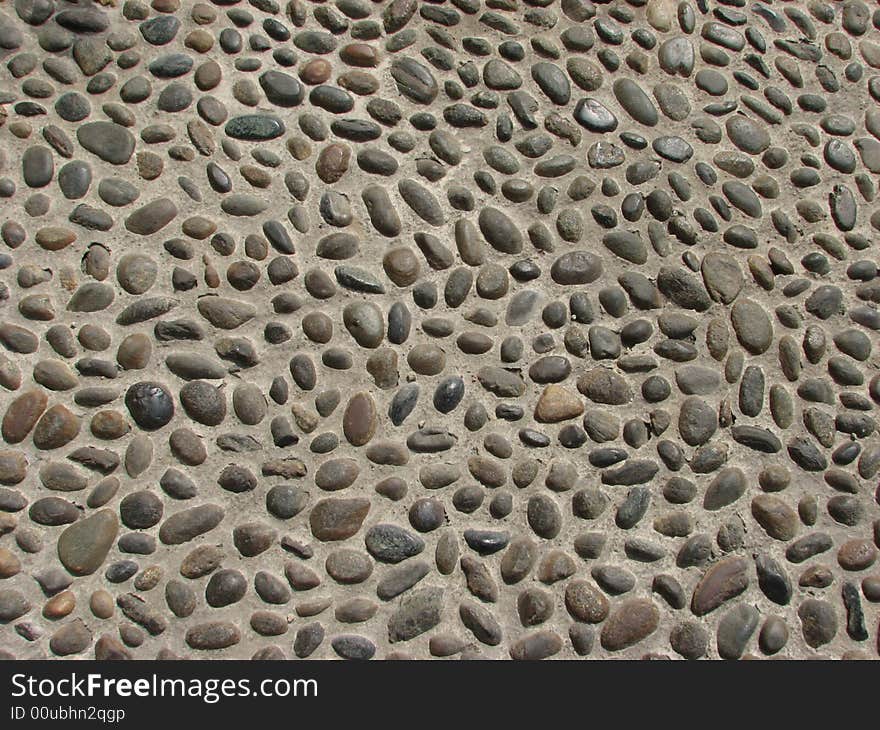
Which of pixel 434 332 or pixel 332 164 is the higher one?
pixel 332 164

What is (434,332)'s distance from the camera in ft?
5.58

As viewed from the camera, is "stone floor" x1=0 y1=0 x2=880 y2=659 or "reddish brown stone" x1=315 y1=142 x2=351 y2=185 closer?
"stone floor" x1=0 y1=0 x2=880 y2=659

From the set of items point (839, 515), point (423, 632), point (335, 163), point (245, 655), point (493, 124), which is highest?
point (493, 124)

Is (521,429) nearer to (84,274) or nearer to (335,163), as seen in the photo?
(335,163)

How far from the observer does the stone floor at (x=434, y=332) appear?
1551 millimetres

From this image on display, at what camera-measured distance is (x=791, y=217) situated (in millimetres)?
1874

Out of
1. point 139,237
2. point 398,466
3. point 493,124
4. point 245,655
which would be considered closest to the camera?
point 245,655

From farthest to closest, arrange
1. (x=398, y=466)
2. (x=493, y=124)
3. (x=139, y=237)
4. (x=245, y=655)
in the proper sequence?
(x=493, y=124)
(x=139, y=237)
(x=398, y=466)
(x=245, y=655)

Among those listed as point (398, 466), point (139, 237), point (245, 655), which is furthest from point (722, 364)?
point (139, 237)

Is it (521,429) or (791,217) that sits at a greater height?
(791,217)

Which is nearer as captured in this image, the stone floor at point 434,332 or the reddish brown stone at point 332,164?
the stone floor at point 434,332

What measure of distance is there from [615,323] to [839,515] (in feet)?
1.71

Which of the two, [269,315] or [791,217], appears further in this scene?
[791,217]

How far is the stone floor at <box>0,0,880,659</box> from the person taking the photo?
5.09 feet
